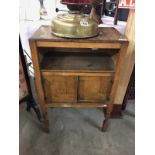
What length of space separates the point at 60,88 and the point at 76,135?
0.52 meters

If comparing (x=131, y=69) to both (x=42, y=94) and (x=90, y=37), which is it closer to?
(x=90, y=37)

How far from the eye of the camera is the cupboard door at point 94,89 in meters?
1.17

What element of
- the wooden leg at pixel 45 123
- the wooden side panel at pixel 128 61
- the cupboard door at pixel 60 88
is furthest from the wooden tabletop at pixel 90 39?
the wooden leg at pixel 45 123

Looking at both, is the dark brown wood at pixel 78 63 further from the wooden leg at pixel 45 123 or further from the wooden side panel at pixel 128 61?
the wooden leg at pixel 45 123

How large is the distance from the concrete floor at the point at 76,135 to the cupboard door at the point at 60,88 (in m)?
0.38

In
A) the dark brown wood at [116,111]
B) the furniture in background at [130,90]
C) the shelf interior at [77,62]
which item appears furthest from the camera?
the dark brown wood at [116,111]

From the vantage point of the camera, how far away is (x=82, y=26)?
3.13 ft

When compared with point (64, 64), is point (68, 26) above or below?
above

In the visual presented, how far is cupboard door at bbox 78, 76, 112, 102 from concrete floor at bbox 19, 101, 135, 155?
0.39 m

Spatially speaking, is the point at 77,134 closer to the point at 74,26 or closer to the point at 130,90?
the point at 130,90

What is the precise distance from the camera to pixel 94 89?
1.22 m
